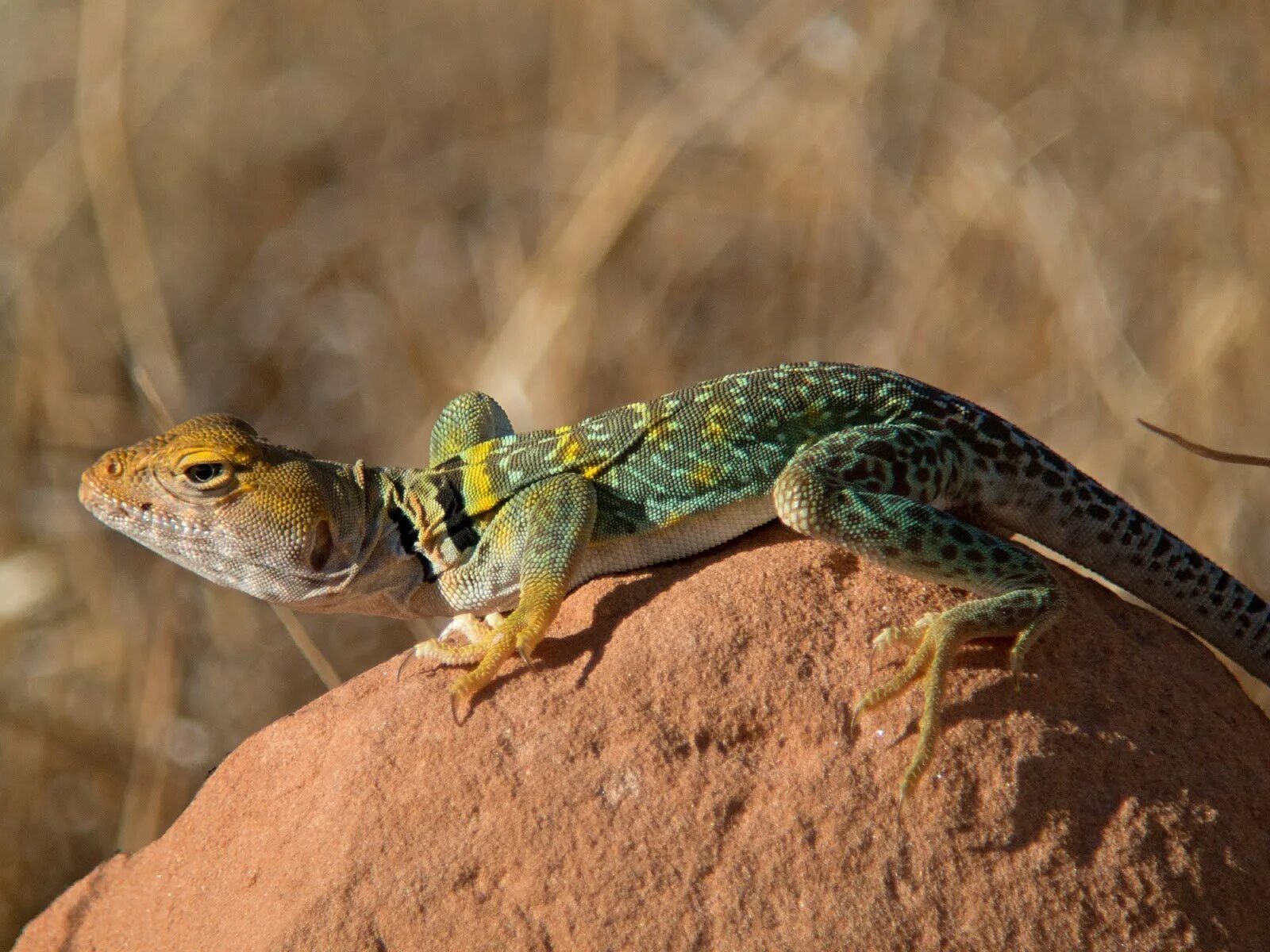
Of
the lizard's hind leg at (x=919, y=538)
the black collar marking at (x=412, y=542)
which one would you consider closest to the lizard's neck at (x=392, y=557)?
the black collar marking at (x=412, y=542)

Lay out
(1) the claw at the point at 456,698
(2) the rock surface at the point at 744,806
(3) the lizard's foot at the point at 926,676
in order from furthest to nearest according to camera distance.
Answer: (1) the claw at the point at 456,698, (3) the lizard's foot at the point at 926,676, (2) the rock surface at the point at 744,806

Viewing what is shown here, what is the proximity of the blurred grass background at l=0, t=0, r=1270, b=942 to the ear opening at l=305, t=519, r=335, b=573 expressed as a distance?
9.65 ft

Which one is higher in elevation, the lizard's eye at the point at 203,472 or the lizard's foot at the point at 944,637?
the lizard's foot at the point at 944,637

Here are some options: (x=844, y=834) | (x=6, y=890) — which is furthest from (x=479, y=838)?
(x=6, y=890)

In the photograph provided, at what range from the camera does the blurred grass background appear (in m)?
7.62

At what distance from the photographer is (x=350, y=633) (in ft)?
30.6

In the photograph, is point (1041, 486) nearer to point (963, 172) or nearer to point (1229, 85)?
point (963, 172)

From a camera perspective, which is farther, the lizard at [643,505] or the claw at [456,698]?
the lizard at [643,505]

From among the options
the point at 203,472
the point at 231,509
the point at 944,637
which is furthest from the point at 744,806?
the point at 203,472

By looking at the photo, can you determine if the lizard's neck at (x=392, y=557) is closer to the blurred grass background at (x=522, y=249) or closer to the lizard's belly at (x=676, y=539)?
the lizard's belly at (x=676, y=539)

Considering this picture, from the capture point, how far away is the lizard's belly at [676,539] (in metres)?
4.16

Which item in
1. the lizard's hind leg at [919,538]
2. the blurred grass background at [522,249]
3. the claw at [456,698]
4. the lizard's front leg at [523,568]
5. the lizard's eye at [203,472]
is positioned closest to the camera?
the lizard's hind leg at [919,538]

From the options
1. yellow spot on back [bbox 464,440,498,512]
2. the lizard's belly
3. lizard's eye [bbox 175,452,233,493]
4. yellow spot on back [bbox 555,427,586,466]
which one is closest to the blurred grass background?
lizard's eye [bbox 175,452,233,493]

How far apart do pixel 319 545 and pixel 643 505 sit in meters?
1.12
